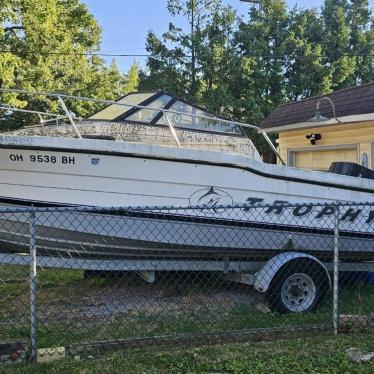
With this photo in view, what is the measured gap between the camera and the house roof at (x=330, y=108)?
9216 millimetres

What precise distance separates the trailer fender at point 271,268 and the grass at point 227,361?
1386 millimetres

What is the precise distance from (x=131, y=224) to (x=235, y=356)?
216cm

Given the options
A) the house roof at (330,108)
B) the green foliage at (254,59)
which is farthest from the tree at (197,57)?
the house roof at (330,108)

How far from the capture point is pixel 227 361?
4.09 m

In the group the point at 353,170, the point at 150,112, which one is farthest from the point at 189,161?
the point at 353,170

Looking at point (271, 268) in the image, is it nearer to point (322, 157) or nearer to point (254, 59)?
point (322, 157)

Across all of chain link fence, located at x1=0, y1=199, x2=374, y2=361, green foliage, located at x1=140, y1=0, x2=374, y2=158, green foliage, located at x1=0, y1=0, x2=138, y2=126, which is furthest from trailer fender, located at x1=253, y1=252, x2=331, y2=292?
green foliage, located at x1=140, y1=0, x2=374, y2=158

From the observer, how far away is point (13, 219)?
570 centimetres

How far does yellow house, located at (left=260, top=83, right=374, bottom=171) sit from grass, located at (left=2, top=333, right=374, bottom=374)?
5.62 metres

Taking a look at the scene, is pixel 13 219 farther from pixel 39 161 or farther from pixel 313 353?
pixel 313 353

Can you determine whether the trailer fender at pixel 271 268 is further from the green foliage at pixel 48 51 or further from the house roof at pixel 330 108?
the green foliage at pixel 48 51

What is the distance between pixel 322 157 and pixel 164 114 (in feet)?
17.7

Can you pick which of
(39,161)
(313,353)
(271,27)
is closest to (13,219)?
(39,161)

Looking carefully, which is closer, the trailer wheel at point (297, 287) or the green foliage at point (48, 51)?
the trailer wheel at point (297, 287)
